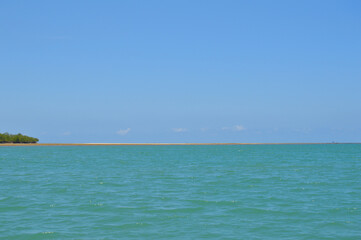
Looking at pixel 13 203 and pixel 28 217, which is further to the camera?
pixel 13 203

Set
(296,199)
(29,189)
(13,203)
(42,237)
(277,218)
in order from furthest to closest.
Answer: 1. (29,189)
2. (296,199)
3. (13,203)
4. (277,218)
5. (42,237)

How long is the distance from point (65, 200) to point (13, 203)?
11.4 ft

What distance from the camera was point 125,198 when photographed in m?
26.9

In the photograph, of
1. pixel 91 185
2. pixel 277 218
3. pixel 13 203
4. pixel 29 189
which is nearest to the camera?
pixel 277 218

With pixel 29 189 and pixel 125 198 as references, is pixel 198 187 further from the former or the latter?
pixel 29 189

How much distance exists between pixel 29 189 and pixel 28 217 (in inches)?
461

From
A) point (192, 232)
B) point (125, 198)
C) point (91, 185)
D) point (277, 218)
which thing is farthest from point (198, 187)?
point (192, 232)

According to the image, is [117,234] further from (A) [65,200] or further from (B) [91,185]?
(B) [91,185]

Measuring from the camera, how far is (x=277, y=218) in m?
20.5

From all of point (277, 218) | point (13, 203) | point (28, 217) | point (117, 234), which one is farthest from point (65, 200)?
point (277, 218)

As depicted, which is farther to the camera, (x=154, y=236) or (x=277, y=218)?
(x=277, y=218)

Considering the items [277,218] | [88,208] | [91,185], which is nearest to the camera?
[277,218]

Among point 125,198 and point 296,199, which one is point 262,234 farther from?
point 125,198

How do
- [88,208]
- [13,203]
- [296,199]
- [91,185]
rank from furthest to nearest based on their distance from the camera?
[91,185] < [296,199] < [13,203] < [88,208]
